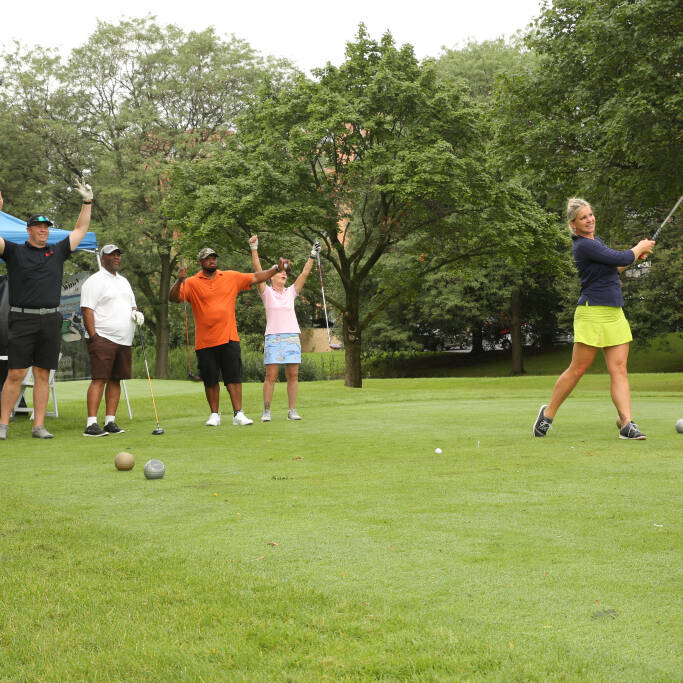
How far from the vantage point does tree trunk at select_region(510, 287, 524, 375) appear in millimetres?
39750

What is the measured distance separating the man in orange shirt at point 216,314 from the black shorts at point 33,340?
1568 millimetres

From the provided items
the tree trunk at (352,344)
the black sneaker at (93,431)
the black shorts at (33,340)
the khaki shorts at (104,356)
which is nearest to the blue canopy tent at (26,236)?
the khaki shorts at (104,356)

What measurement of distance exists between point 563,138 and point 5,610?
21.1 metres

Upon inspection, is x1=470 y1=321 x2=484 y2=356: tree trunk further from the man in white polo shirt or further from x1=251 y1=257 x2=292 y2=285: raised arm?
the man in white polo shirt

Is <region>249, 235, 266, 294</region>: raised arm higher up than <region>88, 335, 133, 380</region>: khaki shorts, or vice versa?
<region>249, 235, 266, 294</region>: raised arm

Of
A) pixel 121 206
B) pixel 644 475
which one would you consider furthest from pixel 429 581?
pixel 121 206

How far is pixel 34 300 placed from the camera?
30.7 ft

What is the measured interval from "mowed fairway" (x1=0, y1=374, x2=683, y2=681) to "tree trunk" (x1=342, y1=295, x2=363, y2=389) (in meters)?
17.6

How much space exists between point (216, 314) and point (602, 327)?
4913 millimetres

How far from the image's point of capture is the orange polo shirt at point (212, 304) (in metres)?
10.2

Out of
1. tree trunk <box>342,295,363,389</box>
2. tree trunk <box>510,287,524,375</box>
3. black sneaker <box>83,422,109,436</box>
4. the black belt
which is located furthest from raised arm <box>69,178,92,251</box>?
tree trunk <box>510,287,524,375</box>

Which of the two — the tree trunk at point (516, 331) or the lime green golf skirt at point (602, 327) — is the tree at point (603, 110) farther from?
the tree trunk at point (516, 331)

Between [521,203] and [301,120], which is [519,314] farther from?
[301,120]

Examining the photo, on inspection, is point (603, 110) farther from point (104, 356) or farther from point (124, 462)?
point (124, 462)
